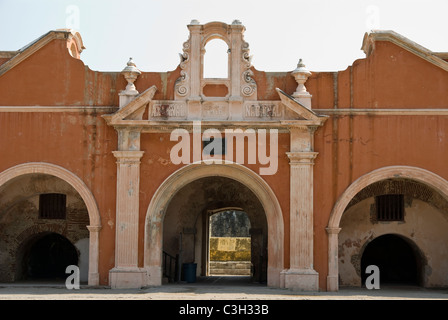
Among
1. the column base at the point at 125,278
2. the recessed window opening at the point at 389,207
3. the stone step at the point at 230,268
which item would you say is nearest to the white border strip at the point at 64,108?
the column base at the point at 125,278

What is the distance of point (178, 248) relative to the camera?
65.5 feet

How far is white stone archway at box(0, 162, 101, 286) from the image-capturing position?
17.0m

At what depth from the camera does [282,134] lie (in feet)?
56.2

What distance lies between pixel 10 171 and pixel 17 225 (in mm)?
2675

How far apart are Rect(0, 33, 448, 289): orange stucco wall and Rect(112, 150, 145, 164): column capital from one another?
0.22 m

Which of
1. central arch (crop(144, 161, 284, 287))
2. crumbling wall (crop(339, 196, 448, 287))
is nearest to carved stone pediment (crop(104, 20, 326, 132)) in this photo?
central arch (crop(144, 161, 284, 287))

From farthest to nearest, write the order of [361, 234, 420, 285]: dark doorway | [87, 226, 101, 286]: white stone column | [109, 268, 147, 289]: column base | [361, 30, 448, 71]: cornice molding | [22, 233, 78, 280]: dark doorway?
1. [22, 233, 78, 280]: dark doorway
2. [361, 234, 420, 285]: dark doorway
3. [361, 30, 448, 71]: cornice molding
4. [87, 226, 101, 286]: white stone column
5. [109, 268, 147, 289]: column base

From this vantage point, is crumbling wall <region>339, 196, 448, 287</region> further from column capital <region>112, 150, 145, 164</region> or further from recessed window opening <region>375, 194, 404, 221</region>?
column capital <region>112, 150, 145, 164</region>

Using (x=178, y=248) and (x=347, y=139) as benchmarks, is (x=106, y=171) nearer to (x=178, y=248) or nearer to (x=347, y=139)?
(x=178, y=248)

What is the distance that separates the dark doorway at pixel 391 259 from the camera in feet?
67.5

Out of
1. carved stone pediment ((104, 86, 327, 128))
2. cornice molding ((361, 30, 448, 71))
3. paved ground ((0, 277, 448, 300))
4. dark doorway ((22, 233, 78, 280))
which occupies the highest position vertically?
cornice molding ((361, 30, 448, 71))

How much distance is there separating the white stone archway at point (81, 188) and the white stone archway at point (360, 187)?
5.64m

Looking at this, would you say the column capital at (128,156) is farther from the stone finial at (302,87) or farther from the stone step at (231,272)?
the stone step at (231,272)

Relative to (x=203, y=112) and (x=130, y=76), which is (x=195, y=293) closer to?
(x=203, y=112)
